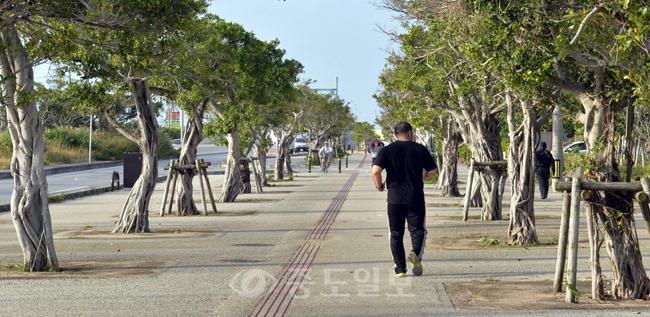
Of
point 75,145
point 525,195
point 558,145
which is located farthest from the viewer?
point 75,145

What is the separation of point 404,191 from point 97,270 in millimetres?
3851

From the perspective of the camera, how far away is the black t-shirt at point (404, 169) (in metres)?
7.81

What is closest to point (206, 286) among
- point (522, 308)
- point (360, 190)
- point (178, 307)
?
point (178, 307)

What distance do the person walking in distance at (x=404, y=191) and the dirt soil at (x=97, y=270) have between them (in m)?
2.94

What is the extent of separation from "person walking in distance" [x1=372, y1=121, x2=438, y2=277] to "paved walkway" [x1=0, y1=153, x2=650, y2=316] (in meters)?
0.34

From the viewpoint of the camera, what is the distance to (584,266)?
8.76 m

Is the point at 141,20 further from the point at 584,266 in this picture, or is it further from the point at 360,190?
the point at 360,190

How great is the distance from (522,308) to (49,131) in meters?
47.4

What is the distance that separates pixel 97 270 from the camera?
28.4 ft

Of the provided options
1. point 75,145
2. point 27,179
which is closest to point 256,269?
point 27,179

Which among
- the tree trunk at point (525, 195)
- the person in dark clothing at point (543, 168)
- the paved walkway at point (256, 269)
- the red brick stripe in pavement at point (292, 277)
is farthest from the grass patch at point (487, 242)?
the person in dark clothing at point (543, 168)

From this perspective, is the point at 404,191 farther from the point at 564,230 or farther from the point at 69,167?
the point at 69,167

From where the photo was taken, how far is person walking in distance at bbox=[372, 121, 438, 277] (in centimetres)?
782

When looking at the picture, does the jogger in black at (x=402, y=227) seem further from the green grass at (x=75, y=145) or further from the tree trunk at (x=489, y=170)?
the green grass at (x=75, y=145)
